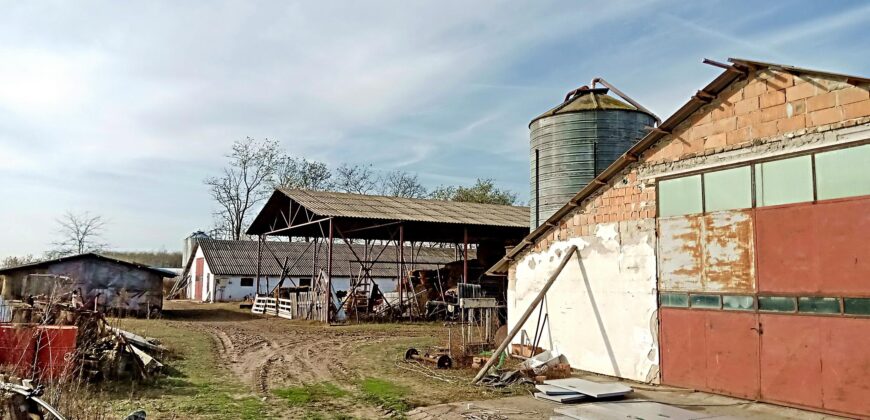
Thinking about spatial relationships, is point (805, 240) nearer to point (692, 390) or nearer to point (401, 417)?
point (692, 390)

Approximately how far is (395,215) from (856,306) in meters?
19.7

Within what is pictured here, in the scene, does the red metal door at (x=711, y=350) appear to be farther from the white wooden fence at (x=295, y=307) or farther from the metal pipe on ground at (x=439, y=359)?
the white wooden fence at (x=295, y=307)

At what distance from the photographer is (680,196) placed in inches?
406

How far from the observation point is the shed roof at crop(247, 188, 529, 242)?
84.0 feet

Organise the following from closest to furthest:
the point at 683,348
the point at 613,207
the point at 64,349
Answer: the point at 64,349 → the point at 683,348 → the point at 613,207

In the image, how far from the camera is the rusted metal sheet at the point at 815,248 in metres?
7.85

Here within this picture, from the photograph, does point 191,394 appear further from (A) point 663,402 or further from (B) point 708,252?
(B) point 708,252

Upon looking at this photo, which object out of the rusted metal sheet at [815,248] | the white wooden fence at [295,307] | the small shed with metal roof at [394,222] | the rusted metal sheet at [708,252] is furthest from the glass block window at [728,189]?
the white wooden fence at [295,307]

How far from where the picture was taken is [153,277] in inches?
1067

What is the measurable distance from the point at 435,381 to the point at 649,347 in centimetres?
388

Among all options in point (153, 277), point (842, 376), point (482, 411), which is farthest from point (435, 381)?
point (153, 277)

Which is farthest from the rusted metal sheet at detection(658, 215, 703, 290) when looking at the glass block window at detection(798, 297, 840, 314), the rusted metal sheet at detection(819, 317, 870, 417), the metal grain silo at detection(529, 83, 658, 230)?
the metal grain silo at detection(529, 83, 658, 230)

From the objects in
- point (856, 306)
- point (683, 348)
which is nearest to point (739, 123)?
point (856, 306)

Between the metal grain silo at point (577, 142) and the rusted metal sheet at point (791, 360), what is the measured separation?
7332 mm
